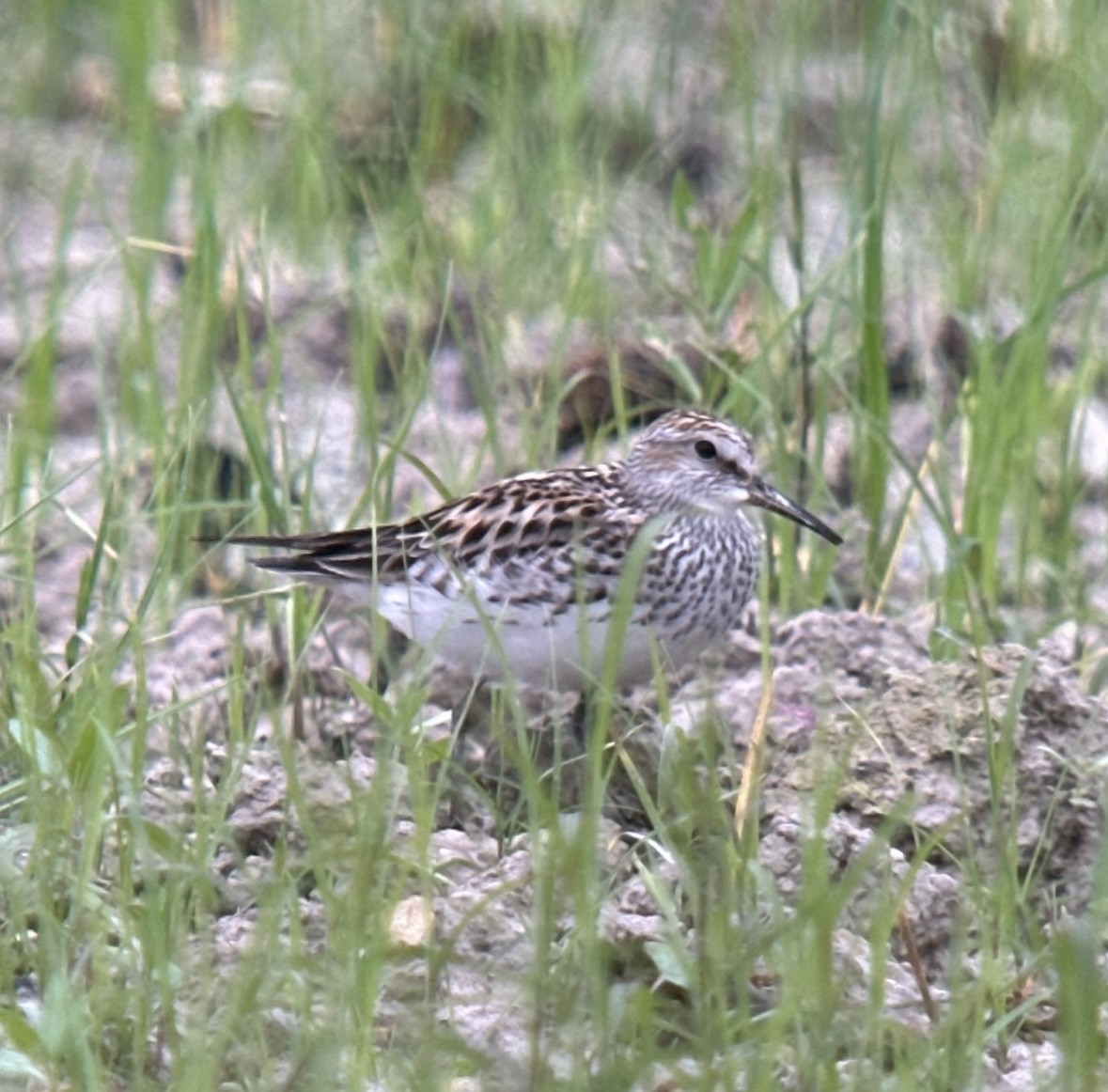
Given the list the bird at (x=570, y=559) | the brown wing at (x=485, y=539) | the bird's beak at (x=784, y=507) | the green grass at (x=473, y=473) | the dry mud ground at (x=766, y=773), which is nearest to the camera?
the green grass at (x=473, y=473)

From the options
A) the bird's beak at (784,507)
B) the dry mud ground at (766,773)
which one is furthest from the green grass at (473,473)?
the bird's beak at (784,507)

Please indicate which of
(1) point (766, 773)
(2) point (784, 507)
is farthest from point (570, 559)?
(1) point (766, 773)

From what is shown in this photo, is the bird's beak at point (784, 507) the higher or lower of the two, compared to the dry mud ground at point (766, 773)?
higher

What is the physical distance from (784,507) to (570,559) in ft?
1.51

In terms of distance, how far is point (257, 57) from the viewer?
292 inches

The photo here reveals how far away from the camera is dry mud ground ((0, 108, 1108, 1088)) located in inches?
121

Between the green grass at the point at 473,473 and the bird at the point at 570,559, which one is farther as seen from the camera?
the bird at the point at 570,559

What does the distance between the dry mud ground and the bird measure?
147 millimetres

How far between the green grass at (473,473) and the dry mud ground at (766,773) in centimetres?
4

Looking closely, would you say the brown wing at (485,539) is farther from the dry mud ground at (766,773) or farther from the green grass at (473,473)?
the dry mud ground at (766,773)

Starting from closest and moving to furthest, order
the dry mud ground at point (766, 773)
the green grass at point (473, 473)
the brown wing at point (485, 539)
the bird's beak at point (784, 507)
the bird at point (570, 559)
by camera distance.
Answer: the green grass at point (473, 473)
the dry mud ground at point (766, 773)
the bird at point (570, 559)
the brown wing at point (485, 539)
the bird's beak at point (784, 507)

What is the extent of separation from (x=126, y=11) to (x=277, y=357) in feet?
6.83

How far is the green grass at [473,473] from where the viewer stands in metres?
2.73

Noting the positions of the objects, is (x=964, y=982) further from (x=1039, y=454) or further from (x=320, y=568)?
(x=1039, y=454)
